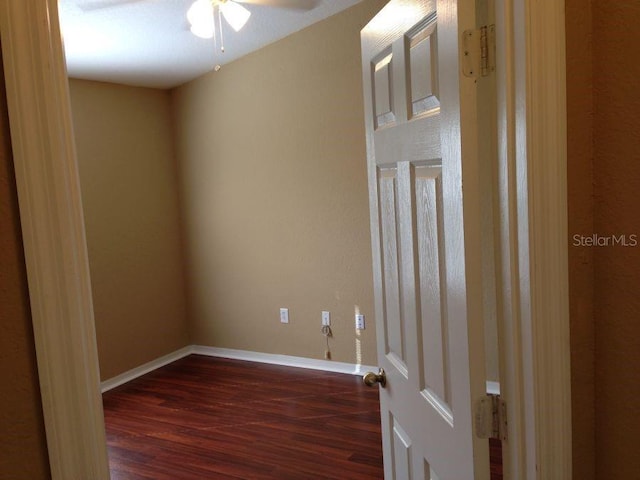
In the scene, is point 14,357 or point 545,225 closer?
point 14,357

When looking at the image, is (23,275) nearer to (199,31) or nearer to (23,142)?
(23,142)

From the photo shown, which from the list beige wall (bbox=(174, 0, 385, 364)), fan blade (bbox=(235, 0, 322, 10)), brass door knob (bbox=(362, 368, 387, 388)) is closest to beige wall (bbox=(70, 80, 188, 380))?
beige wall (bbox=(174, 0, 385, 364))

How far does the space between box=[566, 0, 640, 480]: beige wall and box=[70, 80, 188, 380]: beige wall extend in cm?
366

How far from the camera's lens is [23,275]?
0.78 meters

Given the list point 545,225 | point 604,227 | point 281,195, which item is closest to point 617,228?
point 604,227

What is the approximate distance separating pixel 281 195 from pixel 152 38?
145 centimetres

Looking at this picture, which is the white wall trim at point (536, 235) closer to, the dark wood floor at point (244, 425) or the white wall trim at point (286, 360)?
the dark wood floor at point (244, 425)

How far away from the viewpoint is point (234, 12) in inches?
119

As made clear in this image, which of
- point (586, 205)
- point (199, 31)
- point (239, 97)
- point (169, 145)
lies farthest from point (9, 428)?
point (169, 145)

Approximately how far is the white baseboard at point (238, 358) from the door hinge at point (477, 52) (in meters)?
3.08

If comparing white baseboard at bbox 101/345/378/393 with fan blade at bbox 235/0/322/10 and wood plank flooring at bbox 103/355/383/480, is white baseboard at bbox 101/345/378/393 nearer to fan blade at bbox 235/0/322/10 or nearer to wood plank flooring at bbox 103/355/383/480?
wood plank flooring at bbox 103/355/383/480

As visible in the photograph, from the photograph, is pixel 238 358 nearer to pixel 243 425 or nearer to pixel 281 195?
pixel 243 425

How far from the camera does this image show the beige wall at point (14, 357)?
76cm

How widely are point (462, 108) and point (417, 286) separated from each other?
491 millimetres
